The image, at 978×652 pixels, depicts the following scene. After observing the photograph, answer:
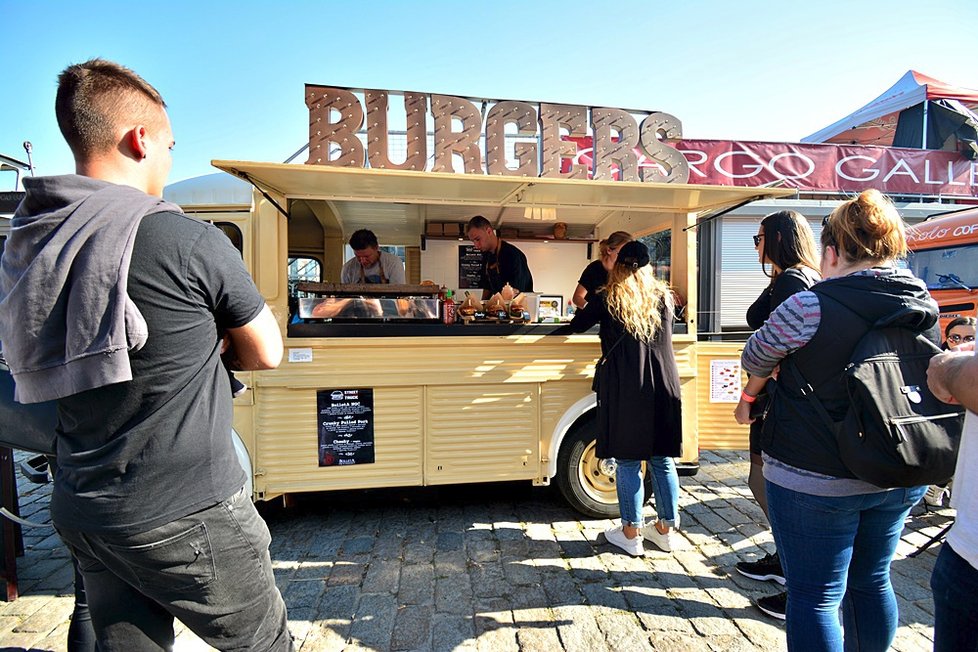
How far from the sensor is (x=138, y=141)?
130cm

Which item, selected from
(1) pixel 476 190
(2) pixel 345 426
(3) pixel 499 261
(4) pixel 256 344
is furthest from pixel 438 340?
(4) pixel 256 344

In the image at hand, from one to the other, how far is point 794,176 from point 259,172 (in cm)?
1112

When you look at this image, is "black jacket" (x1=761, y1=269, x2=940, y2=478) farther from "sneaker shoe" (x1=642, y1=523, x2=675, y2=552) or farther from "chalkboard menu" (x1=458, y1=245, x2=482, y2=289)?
"chalkboard menu" (x1=458, y1=245, x2=482, y2=289)

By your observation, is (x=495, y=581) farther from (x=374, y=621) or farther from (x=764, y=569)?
(x=764, y=569)

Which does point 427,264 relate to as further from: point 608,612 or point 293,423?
point 608,612

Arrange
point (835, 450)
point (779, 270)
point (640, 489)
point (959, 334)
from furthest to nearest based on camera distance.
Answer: point (959, 334) < point (640, 489) < point (779, 270) < point (835, 450)

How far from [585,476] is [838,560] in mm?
2243

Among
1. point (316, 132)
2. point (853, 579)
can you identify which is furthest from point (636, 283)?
point (316, 132)

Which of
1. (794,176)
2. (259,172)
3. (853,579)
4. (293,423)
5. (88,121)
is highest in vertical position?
(794,176)

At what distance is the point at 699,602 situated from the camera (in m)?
2.71

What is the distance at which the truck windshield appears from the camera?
6504mm

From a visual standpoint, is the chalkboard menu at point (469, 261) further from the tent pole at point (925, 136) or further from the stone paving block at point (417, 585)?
the tent pole at point (925, 136)

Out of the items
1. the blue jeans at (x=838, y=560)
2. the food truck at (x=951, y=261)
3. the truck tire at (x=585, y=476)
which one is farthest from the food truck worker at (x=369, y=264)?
the food truck at (x=951, y=261)

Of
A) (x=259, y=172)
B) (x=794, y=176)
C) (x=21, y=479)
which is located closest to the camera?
(x=259, y=172)
